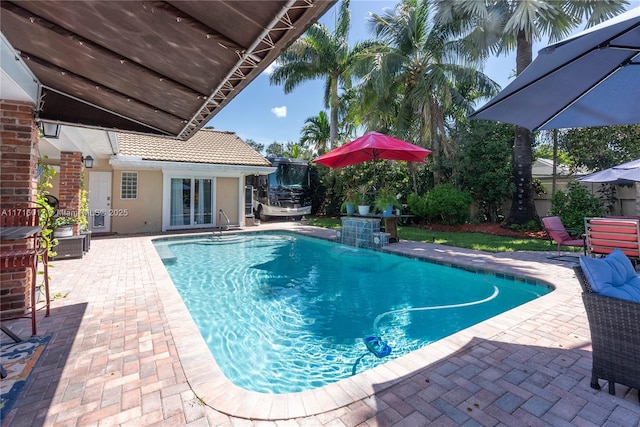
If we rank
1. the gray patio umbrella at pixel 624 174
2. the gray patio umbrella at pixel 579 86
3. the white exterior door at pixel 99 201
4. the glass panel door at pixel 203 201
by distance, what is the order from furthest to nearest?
1. the glass panel door at pixel 203 201
2. the white exterior door at pixel 99 201
3. the gray patio umbrella at pixel 624 174
4. the gray patio umbrella at pixel 579 86

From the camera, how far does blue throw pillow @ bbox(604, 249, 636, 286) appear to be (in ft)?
8.50

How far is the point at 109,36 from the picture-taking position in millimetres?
2918

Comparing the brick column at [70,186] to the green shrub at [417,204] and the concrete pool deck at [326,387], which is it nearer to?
the concrete pool deck at [326,387]

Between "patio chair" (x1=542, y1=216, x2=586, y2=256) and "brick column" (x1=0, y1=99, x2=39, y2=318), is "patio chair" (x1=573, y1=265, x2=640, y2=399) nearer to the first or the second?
"brick column" (x1=0, y1=99, x2=39, y2=318)

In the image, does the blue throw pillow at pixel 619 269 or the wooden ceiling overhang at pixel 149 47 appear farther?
the blue throw pillow at pixel 619 269

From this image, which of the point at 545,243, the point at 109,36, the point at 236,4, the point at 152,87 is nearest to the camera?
the point at 236,4

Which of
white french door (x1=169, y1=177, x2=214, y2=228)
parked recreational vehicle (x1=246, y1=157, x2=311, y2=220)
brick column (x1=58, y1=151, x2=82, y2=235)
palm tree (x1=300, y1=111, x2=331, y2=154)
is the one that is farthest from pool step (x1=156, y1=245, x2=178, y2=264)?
palm tree (x1=300, y1=111, x2=331, y2=154)

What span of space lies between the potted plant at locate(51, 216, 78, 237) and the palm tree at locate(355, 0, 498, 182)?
1281 cm

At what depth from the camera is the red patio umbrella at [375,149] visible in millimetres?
8414

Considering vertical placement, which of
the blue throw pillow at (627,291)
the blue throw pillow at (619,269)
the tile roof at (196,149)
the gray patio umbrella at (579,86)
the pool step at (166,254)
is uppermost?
the tile roof at (196,149)

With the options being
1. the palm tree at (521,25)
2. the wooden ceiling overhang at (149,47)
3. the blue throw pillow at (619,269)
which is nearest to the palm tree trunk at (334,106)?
the palm tree at (521,25)

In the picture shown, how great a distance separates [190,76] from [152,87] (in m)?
0.80

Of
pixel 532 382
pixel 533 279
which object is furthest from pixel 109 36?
pixel 533 279

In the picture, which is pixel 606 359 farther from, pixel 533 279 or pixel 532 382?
pixel 533 279
